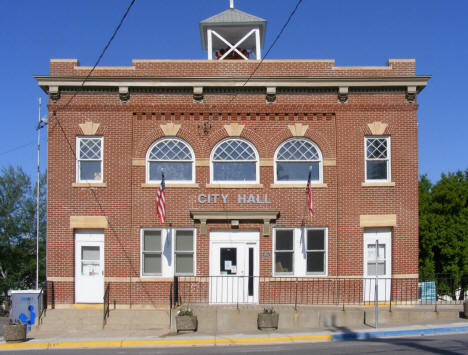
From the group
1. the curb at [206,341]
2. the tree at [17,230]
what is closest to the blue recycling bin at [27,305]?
the curb at [206,341]

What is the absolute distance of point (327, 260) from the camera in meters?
18.1

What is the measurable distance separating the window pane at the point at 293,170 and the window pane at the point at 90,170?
227 inches

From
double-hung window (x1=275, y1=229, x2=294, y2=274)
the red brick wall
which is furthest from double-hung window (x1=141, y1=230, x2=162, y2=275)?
double-hung window (x1=275, y1=229, x2=294, y2=274)

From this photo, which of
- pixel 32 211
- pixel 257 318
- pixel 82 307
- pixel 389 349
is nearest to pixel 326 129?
pixel 257 318

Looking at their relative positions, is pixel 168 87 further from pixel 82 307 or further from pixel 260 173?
pixel 82 307

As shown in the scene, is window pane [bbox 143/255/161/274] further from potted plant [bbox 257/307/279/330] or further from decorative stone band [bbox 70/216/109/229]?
potted plant [bbox 257/307/279/330]

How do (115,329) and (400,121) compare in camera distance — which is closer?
(115,329)

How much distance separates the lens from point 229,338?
1470 centimetres

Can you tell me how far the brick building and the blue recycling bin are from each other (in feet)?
3.42

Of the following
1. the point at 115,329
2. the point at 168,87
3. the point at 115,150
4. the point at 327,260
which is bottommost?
the point at 115,329

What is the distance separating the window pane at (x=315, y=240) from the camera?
18281 millimetres

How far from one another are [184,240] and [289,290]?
12.0 ft

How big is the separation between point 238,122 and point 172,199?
327 cm

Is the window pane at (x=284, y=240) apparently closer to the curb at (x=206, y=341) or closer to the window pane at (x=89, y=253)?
the curb at (x=206, y=341)
